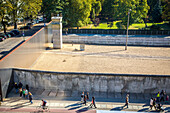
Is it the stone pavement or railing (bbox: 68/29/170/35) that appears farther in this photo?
railing (bbox: 68/29/170/35)

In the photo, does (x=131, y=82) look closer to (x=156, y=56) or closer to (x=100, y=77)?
(x=100, y=77)

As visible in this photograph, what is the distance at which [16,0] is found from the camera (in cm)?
5484

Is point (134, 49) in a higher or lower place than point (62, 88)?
higher

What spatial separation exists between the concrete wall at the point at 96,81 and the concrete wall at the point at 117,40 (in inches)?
876

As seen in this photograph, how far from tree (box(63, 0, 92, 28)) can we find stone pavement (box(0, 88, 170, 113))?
3303 centimetres

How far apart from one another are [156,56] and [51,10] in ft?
92.3

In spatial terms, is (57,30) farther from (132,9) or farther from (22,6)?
(132,9)

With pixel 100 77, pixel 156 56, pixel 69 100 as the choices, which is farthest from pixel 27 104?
pixel 156 56

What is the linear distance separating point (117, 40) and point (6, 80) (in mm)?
28628

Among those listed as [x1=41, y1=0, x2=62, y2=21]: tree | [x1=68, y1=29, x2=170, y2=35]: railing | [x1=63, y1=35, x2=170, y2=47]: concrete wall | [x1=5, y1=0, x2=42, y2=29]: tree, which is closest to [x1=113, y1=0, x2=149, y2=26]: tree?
[x1=68, y1=29, x2=170, y2=35]: railing

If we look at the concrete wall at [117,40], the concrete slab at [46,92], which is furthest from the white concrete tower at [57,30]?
the concrete slab at [46,92]

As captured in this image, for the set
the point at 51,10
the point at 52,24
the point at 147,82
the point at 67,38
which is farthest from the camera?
the point at 51,10

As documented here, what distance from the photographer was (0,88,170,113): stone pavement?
2094 cm

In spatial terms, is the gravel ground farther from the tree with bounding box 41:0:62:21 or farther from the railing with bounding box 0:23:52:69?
the tree with bounding box 41:0:62:21
